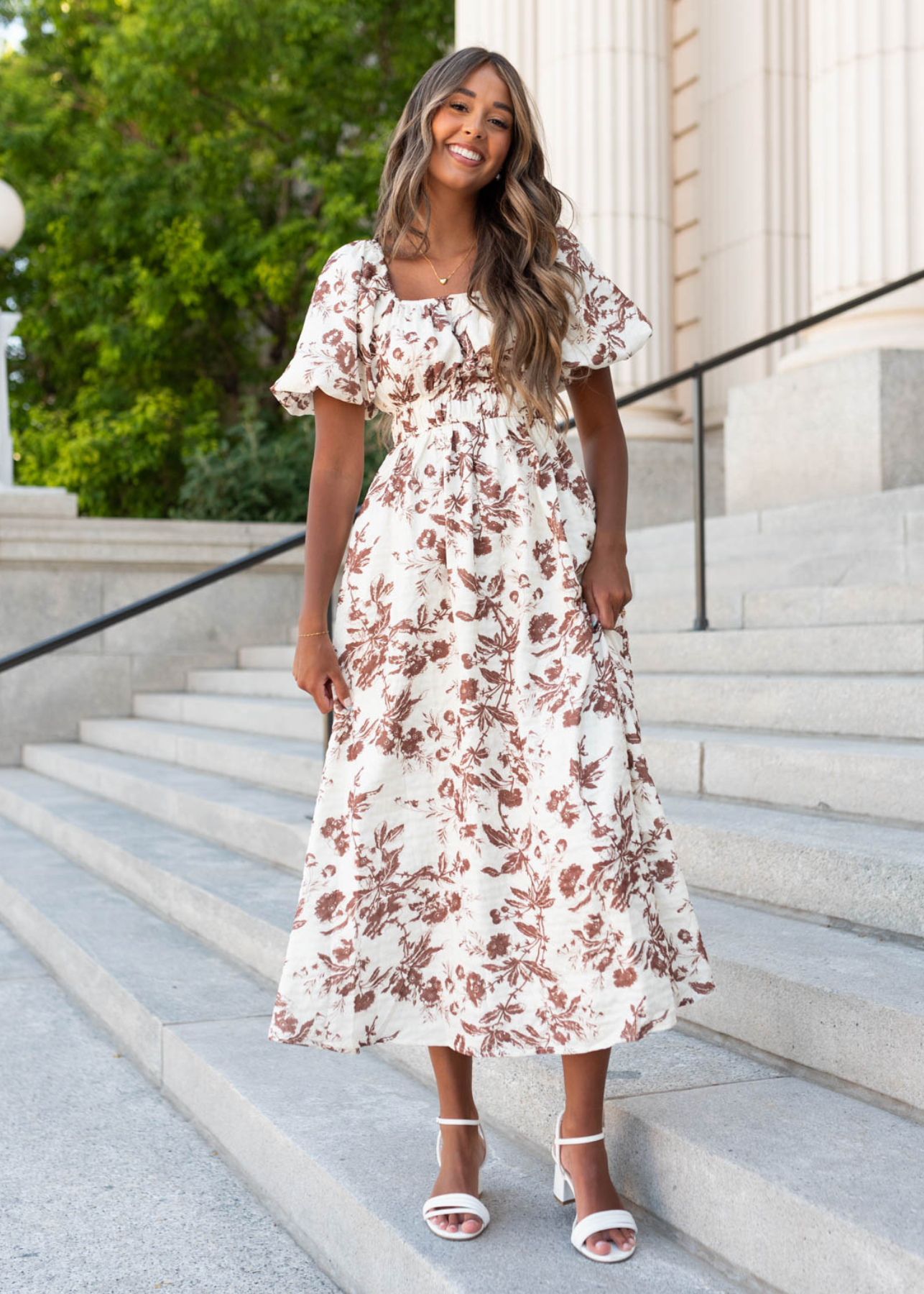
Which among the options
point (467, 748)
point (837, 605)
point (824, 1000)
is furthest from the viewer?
point (837, 605)

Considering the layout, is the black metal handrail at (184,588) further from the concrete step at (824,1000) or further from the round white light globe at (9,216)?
the round white light globe at (9,216)

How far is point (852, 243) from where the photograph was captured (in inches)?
285

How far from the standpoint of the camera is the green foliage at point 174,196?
52.9 ft

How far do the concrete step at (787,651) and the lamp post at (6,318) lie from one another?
5.64m

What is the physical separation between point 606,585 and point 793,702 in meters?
2.06

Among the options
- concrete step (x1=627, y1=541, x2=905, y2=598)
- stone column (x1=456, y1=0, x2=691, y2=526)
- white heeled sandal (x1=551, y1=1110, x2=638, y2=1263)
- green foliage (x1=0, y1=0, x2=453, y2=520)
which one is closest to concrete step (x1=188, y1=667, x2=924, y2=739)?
concrete step (x1=627, y1=541, x2=905, y2=598)

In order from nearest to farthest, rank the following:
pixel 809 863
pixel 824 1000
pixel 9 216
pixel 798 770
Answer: pixel 824 1000 → pixel 809 863 → pixel 798 770 → pixel 9 216

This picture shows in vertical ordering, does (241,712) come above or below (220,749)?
above

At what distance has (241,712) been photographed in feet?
24.8

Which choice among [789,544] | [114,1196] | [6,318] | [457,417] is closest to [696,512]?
[789,544]

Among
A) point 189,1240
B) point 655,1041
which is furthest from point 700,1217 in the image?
point 189,1240

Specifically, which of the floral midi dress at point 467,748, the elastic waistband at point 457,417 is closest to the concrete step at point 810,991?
the floral midi dress at point 467,748

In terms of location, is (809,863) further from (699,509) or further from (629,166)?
(629,166)

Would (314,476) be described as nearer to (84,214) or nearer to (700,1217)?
(700,1217)
